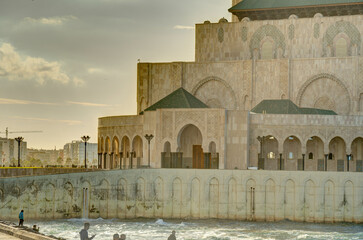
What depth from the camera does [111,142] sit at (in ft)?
249

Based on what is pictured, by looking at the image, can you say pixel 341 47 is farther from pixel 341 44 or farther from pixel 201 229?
pixel 201 229

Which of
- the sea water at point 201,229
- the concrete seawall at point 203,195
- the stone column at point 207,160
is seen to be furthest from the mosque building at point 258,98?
the sea water at point 201,229

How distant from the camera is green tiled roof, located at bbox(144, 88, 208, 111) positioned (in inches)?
2808

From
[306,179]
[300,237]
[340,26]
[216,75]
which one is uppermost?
[340,26]

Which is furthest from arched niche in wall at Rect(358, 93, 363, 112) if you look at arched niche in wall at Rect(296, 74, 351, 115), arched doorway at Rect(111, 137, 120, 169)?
arched doorway at Rect(111, 137, 120, 169)

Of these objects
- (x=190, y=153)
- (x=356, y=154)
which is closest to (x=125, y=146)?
(x=190, y=153)

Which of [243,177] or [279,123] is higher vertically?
[279,123]

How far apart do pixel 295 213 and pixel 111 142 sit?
85.1 feet

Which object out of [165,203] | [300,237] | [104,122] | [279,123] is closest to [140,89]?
[104,122]

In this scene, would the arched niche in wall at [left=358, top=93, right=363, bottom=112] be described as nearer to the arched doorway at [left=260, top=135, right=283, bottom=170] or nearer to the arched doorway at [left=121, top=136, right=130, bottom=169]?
the arched doorway at [left=260, top=135, right=283, bottom=170]

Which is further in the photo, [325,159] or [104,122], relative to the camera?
[104,122]

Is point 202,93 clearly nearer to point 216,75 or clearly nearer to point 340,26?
point 216,75

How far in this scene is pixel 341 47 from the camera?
3041 inches

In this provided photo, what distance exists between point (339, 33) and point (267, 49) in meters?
7.81
